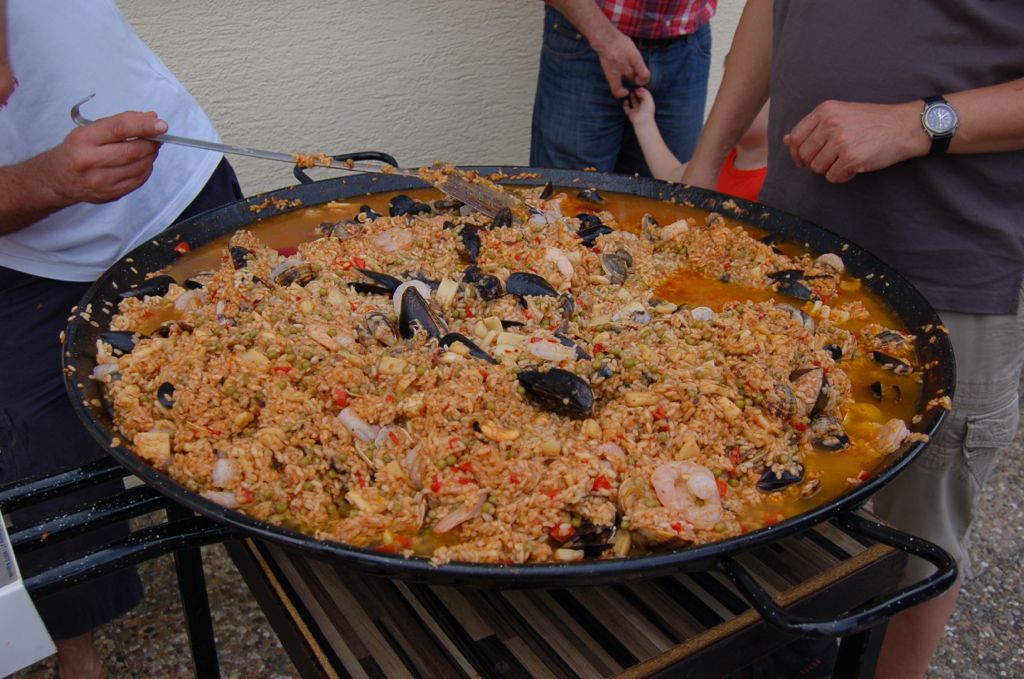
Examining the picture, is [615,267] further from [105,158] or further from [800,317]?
[105,158]

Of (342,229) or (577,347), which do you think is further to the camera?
(342,229)

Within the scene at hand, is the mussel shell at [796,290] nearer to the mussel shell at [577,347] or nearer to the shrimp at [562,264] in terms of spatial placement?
the shrimp at [562,264]

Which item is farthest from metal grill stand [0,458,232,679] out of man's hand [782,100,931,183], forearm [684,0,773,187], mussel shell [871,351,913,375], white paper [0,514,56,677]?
forearm [684,0,773,187]

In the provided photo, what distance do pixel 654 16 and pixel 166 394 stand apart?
310 cm

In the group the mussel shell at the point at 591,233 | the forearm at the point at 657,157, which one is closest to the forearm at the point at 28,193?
the mussel shell at the point at 591,233

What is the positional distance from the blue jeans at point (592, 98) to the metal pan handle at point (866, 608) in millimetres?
2979

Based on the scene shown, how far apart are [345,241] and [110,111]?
0.90 meters

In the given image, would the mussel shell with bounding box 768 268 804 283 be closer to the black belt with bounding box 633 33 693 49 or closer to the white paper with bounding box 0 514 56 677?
the white paper with bounding box 0 514 56 677

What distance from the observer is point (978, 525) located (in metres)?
3.88

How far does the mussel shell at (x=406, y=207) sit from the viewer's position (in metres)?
2.59

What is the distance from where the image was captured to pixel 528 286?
2076 millimetres

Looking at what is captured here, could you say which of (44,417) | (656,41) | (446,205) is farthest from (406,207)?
(656,41)

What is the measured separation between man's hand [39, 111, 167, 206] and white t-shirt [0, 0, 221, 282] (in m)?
0.39

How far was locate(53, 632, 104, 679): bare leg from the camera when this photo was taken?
9.09ft
